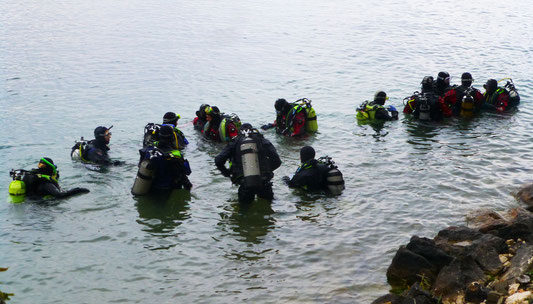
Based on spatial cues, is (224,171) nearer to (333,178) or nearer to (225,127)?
(333,178)

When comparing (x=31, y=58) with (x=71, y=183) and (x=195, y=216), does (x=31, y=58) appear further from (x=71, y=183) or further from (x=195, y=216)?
(x=195, y=216)

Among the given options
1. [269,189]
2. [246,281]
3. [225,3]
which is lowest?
[246,281]

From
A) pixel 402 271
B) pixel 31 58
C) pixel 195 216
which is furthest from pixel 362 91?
pixel 31 58

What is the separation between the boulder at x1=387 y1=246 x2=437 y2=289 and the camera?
7.55 metres

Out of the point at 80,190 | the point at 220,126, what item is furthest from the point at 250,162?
the point at 220,126

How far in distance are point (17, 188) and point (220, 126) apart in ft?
15.5

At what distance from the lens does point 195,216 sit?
33.9ft

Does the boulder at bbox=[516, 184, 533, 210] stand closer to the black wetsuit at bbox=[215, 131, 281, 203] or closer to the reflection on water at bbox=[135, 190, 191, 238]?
the black wetsuit at bbox=[215, 131, 281, 203]

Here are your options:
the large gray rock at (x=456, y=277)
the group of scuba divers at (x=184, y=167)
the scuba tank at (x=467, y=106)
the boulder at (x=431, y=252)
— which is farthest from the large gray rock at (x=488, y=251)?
the scuba tank at (x=467, y=106)

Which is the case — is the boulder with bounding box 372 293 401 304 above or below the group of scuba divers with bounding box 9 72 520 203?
below

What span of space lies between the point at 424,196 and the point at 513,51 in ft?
57.9

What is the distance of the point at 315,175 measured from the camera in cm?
1030

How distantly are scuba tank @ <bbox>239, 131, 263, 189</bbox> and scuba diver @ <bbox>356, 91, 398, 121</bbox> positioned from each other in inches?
253

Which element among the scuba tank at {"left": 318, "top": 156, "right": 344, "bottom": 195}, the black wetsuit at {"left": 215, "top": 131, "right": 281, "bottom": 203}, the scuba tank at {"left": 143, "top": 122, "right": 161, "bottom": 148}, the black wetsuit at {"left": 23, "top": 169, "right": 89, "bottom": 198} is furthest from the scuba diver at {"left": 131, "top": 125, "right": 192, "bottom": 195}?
the scuba tank at {"left": 318, "top": 156, "right": 344, "bottom": 195}
